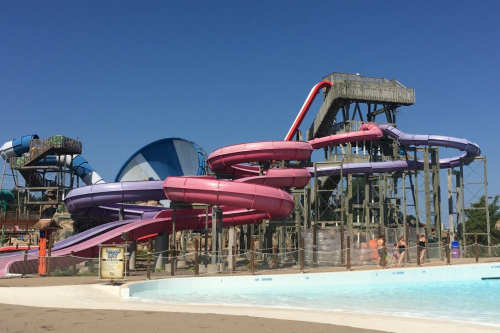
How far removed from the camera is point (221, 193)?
22844 millimetres

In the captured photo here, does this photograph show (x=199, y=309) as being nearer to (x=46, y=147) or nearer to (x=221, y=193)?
(x=221, y=193)

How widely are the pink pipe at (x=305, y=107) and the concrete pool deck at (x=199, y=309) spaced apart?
33.0 meters

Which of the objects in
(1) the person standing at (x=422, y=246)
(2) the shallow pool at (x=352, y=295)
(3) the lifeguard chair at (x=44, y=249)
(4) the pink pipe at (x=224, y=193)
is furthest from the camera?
(1) the person standing at (x=422, y=246)

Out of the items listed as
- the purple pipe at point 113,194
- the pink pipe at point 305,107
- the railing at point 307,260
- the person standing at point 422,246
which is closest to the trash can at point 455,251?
the railing at point 307,260

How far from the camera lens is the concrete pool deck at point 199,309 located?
30.4 ft

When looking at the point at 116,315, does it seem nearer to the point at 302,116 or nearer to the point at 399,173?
the point at 399,173

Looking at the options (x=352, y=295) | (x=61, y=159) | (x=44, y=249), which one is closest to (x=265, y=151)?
(x=44, y=249)

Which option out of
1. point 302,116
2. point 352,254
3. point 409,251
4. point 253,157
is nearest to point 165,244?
point 253,157

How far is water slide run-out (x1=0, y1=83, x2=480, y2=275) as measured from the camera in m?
23.1

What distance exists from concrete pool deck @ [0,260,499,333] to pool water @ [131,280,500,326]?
129cm

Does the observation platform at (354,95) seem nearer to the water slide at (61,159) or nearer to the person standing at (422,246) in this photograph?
the person standing at (422,246)

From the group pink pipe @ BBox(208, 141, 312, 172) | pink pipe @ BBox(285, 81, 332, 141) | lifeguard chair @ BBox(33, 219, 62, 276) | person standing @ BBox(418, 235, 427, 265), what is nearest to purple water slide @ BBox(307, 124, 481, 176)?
pink pipe @ BBox(208, 141, 312, 172)

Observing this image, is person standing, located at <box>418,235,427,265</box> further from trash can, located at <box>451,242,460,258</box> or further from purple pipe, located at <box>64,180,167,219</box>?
purple pipe, located at <box>64,180,167,219</box>

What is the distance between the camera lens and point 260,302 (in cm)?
1461
